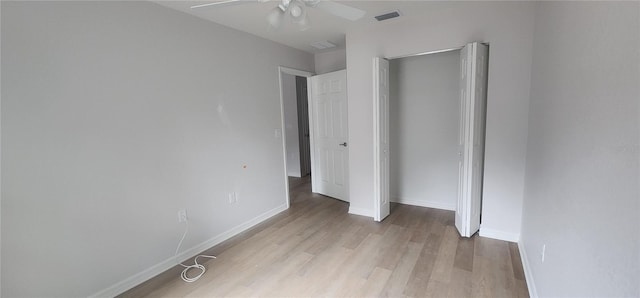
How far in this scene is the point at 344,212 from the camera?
374 cm

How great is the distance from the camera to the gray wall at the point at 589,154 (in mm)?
844

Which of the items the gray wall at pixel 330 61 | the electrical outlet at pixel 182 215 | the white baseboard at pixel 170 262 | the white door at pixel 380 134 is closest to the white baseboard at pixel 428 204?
the white door at pixel 380 134

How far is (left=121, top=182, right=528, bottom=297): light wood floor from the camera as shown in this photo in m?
2.10

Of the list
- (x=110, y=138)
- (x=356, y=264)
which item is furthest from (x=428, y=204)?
(x=110, y=138)

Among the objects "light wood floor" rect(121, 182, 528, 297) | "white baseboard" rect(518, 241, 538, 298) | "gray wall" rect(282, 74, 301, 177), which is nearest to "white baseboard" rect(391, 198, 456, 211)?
"light wood floor" rect(121, 182, 528, 297)

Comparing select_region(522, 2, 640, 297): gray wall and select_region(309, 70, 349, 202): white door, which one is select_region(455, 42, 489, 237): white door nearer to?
select_region(522, 2, 640, 297): gray wall

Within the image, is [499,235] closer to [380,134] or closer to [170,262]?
[380,134]

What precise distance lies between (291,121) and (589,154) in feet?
16.5

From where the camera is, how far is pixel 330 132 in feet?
13.7

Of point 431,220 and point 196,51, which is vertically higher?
point 196,51

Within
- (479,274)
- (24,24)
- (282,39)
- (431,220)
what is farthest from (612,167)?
(282,39)

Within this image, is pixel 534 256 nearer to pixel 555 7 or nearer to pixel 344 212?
pixel 555 7

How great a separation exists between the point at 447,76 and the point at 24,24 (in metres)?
3.86

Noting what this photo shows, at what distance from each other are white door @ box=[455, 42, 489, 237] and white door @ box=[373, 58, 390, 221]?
812mm
